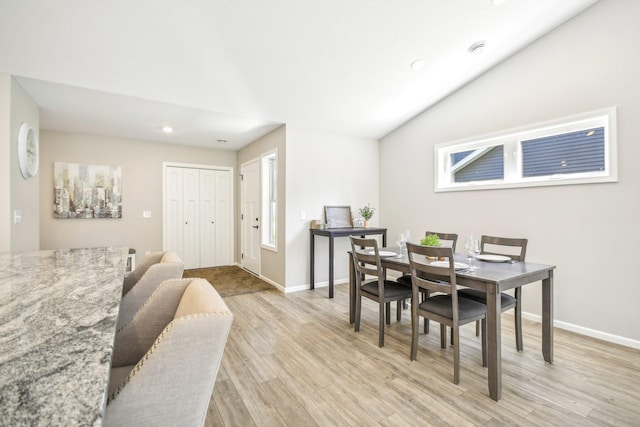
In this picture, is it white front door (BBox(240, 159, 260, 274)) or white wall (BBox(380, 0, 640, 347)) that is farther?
white front door (BBox(240, 159, 260, 274))

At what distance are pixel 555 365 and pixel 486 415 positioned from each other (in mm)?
994

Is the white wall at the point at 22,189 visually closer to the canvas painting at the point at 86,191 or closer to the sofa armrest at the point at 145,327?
the canvas painting at the point at 86,191

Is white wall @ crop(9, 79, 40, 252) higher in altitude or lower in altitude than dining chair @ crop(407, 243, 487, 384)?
higher

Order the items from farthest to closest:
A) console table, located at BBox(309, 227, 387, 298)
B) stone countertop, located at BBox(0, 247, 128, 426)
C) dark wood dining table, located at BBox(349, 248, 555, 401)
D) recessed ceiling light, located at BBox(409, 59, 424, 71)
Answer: console table, located at BBox(309, 227, 387, 298) → recessed ceiling light, located at BBox(409, 59, 424, 71) → dark wood dining table, located at BBox(349, 248, 555, 401) → stone countertop, located at BBox(0, 247, 128, 426)

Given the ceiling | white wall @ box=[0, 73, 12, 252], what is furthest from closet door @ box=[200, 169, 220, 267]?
white wall @ box=[0, 73, 12, 252]

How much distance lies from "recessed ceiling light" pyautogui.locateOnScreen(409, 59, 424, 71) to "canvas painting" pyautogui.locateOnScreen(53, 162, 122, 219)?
4597 millimetres

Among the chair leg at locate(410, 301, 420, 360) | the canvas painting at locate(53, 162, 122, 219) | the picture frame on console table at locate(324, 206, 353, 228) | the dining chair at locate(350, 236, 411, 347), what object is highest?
the canvas painting at locate(53, 162, 122, 219)

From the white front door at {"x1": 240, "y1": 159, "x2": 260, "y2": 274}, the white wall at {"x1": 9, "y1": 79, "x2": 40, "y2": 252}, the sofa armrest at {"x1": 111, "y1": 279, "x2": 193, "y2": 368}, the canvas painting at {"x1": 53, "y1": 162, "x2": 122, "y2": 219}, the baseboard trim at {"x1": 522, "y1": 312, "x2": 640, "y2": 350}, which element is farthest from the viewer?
the white front door at {"x1": 240, "y1": 159, "x2": 260, "y2": 274}

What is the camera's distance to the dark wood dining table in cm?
188

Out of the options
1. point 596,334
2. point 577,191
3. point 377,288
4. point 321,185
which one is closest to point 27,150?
point 321,185

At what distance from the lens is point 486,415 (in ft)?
5.71

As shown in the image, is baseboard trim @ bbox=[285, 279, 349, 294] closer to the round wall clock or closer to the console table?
the console table

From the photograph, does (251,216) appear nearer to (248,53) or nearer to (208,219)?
(208,219)

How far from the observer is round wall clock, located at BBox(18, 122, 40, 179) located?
112 inches
